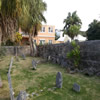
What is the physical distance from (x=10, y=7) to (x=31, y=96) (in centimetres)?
359

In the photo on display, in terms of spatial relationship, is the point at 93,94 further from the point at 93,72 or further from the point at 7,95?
the point at 7,95

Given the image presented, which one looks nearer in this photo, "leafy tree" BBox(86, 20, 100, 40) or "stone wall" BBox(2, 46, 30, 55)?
"stone wall" BBox(2, 46, 30, 55)

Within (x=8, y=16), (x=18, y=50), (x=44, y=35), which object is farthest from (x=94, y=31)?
(x=8, y=16)

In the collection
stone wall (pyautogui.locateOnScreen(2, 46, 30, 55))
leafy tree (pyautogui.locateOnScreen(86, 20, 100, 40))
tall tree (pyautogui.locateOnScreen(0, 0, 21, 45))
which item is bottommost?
stone wall (pyautogui.locateOnScreen(2, 46, 30, 55))

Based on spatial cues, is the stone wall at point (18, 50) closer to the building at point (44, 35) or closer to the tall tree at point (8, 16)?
the building at point (44, 35)

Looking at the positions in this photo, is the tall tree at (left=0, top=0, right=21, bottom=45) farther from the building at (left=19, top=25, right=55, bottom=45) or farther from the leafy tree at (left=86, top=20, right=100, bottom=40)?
the leafy tree at (left=86, top=20, right=100, bottom=40)

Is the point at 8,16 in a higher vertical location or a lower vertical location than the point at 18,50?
higher

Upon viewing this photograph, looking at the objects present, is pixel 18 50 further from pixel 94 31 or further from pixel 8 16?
pixel 94 31

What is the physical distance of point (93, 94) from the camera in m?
3.49

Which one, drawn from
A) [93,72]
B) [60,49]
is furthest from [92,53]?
[60,49]

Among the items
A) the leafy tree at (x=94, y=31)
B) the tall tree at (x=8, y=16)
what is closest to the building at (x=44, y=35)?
the leafy tree at (x=94, y=31)

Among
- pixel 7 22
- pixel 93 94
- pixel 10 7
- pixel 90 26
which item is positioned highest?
pixel 90 26

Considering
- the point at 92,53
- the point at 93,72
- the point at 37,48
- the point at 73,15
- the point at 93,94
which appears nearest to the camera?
the point at 93,94

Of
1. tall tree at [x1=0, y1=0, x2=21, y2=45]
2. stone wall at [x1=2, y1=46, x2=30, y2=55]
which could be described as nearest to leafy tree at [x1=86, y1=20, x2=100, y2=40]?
stone wall at [x1=2, y1=46, x2=30, y2=55]
